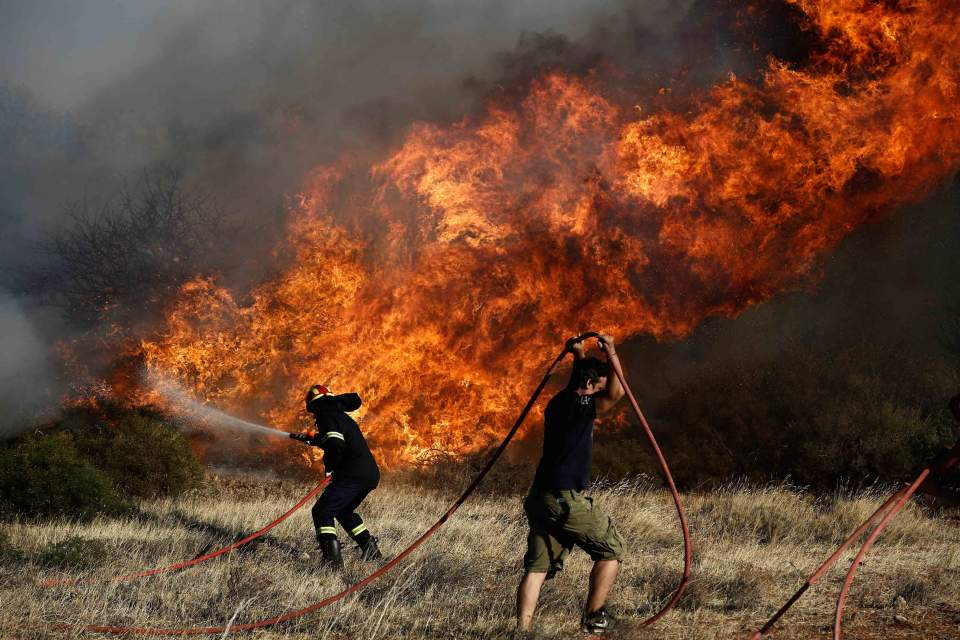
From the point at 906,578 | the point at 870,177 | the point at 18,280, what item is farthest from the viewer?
the point at 18,280

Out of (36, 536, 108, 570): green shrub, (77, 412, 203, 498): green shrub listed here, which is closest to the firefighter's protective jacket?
(36, 536, 108, 570): green shrub

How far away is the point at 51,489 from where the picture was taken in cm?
1048

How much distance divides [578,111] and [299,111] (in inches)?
248

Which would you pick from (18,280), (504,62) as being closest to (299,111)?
(504,62)

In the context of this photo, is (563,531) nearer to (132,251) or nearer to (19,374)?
(19,374)

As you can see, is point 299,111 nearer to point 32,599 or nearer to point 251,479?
point 251,479

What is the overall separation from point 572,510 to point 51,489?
7.91 m

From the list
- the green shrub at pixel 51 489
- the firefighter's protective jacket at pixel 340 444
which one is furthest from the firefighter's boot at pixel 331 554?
the green shrub at pixel 51 489

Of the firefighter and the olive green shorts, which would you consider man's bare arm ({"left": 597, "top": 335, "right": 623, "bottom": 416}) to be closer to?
the olive green shorts

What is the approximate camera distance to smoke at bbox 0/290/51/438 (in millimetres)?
15602

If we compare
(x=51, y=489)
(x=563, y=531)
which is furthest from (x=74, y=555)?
(x=563, y=531)

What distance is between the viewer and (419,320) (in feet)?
50.4

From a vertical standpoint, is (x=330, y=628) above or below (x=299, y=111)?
below

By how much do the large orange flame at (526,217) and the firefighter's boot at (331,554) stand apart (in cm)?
764
